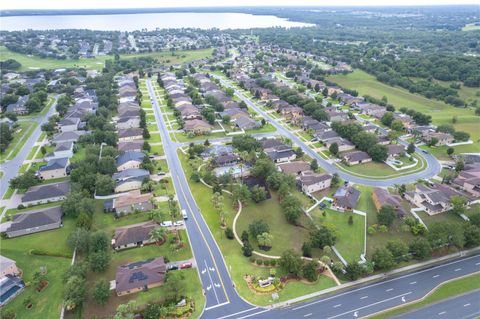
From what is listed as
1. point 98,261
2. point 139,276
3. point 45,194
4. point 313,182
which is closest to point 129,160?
point 45,194

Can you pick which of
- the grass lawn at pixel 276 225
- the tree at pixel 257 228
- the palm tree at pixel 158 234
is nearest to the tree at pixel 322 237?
the grass lawn at pixel 276 225

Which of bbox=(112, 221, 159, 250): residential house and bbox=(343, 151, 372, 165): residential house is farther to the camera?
bbox=(343, 151, 372, 165): residential house

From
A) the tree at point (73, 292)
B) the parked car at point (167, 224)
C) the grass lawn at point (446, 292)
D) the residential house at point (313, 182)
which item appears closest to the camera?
the tree at point (73, 292)

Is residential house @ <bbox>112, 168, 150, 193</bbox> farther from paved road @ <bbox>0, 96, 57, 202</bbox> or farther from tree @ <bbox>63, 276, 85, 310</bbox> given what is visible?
tree @ <bbox>63, 276, 85, 310</bbox>

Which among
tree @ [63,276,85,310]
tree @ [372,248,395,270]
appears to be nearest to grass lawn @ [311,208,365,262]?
tree @ [372,248,395,270]

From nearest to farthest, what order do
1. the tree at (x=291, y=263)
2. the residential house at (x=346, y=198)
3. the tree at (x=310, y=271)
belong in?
the tree at (x=310, y=271) < the tree at (x=291, y=263) < the residential house at (x=346, y=198)

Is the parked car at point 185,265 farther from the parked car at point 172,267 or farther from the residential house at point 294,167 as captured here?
the residential house at point 294,167

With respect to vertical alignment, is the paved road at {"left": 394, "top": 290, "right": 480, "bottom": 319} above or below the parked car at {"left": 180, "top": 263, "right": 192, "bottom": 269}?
below
